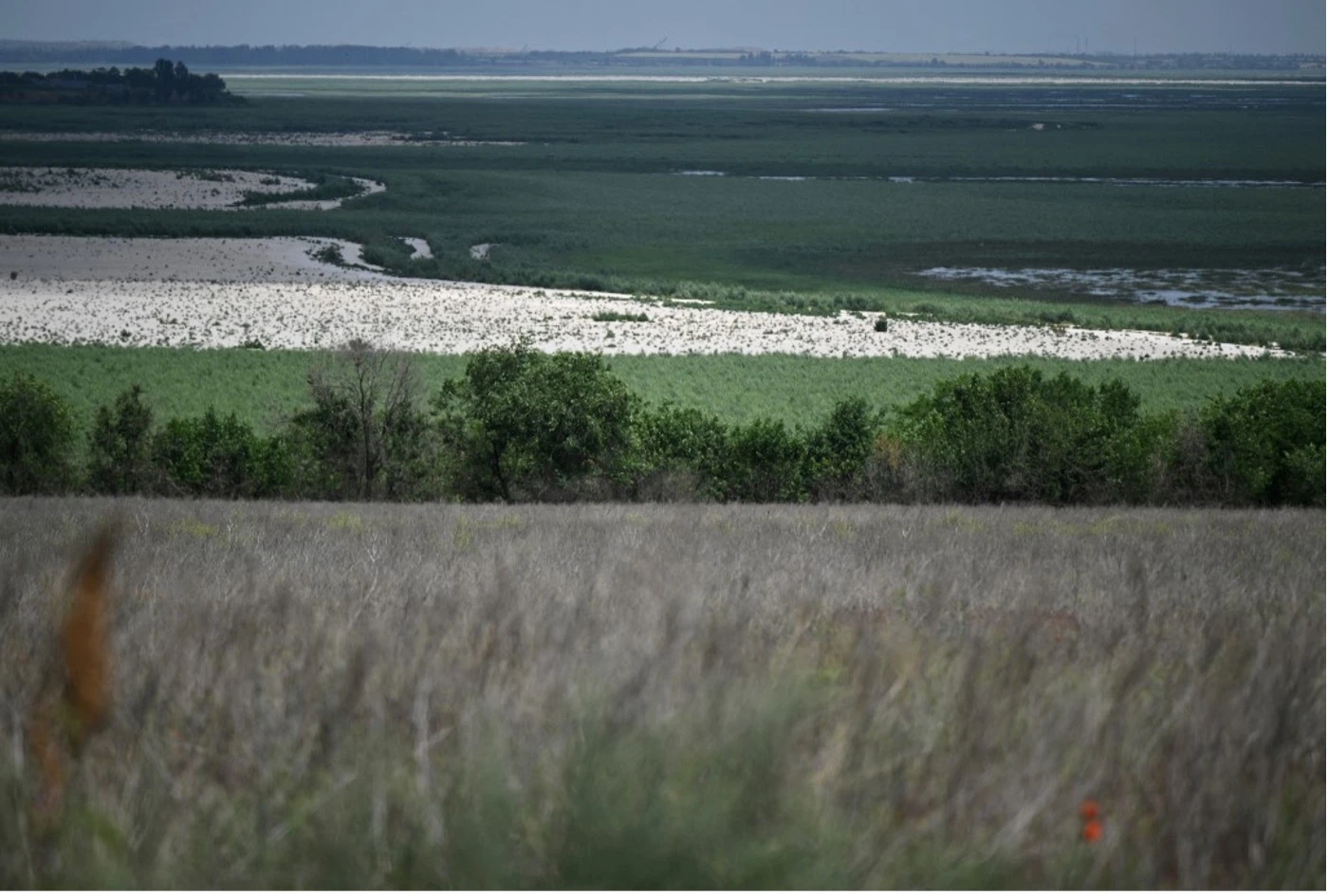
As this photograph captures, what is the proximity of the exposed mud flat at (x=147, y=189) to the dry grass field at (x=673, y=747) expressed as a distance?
106488 mm

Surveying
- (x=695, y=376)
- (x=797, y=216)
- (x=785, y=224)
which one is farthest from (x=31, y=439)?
(x=797, y=216)

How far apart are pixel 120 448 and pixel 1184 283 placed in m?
68.3

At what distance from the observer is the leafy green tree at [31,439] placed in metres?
37.5

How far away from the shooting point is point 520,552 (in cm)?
789

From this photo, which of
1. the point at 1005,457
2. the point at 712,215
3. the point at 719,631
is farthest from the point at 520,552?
the point at 712,215

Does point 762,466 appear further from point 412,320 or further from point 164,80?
point 164,80

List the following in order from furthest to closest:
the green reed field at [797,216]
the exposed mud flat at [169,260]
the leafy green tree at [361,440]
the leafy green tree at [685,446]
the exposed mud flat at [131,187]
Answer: the exposed mud flat at [131,187], the green reed field at [797,216], the exposed mud flat at [169,260], the leafy green tree at [685,446], the leafy green tree at [361,440]

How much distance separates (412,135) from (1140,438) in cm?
17344

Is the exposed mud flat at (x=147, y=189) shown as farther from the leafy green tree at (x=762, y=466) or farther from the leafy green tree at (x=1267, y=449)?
the leafy green tree at (x=1267, y=449)

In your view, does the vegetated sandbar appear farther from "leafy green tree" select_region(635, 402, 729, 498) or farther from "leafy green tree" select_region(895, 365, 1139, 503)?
"leafy green tree" select_region(895, 365, 1139, 503)

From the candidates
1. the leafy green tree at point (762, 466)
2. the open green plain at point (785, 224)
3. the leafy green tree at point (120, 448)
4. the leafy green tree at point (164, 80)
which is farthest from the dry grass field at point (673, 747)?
the leafy green tree at point (164, 80)

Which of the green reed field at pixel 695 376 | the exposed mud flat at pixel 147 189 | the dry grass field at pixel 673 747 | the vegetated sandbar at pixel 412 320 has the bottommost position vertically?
the green reed field at pixel 695 376

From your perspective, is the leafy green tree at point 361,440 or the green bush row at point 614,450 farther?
the leafy green tree at point 361,440

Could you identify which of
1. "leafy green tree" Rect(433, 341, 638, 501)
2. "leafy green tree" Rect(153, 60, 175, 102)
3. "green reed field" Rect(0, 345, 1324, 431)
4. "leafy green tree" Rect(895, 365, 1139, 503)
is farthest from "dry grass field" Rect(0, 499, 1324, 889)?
"leafy green tree" Rect(153, 60, 175, 102)
